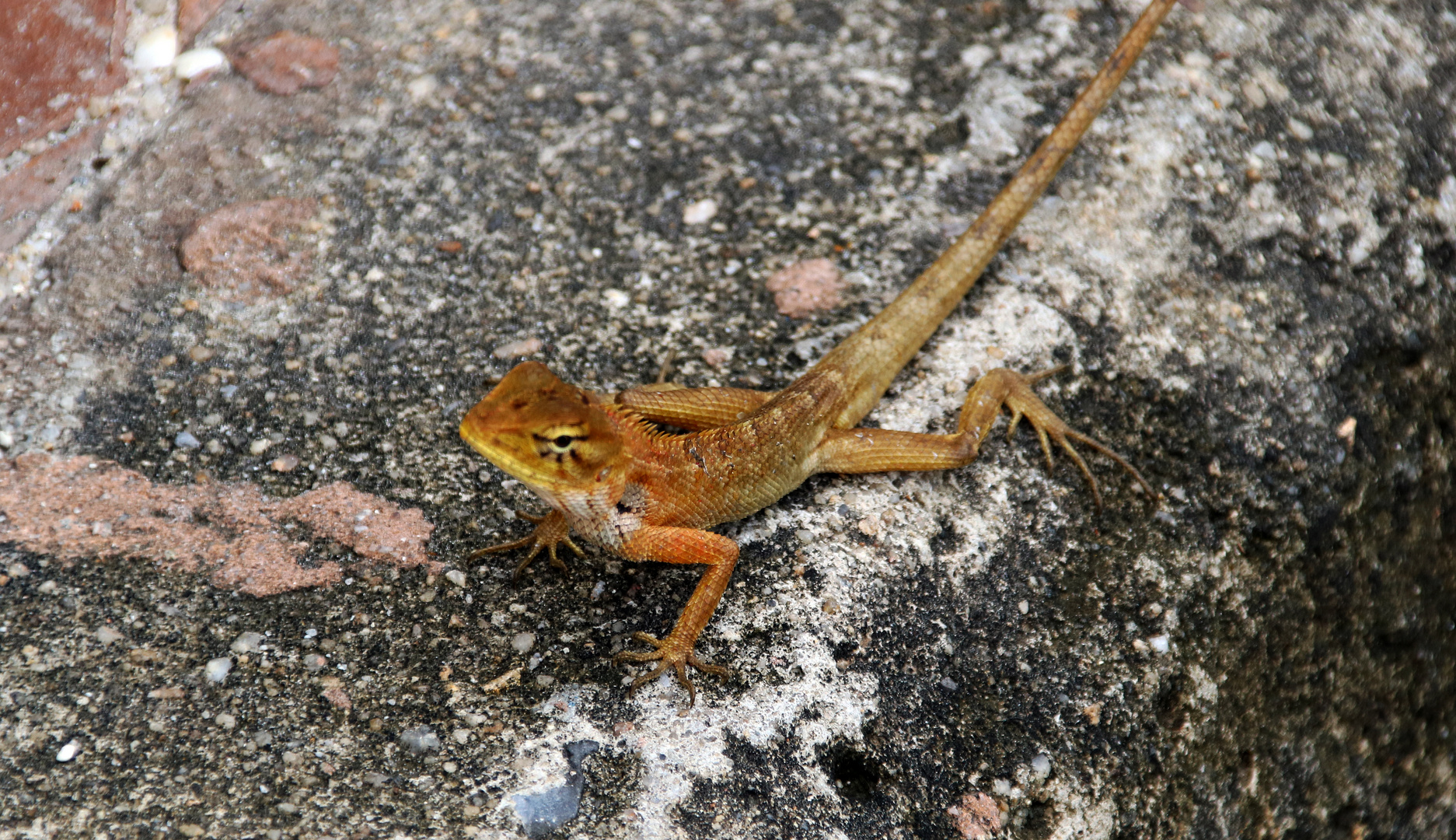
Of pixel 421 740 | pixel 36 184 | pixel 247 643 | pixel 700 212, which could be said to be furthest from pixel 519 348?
pixel 36 184

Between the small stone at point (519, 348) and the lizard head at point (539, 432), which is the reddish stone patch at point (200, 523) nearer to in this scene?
the lizard head at point (539, 432)

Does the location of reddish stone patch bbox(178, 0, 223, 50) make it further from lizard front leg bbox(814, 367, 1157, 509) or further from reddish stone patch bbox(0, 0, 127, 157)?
lizard front leg bbox(814, 367, 1157, 509)

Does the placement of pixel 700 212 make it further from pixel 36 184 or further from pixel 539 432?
pixel 36 184

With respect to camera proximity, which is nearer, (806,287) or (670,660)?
(670,660)

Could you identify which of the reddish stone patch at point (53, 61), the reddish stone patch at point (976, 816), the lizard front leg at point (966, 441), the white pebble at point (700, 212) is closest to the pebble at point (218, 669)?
the lizard front leg at point (966, 441)

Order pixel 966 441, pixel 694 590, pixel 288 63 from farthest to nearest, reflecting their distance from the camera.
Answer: pixel 288 63 → pixel 966 441 → pixel 694 590

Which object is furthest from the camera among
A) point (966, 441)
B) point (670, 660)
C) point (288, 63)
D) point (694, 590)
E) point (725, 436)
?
point (288, 63)

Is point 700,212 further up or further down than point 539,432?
further down
